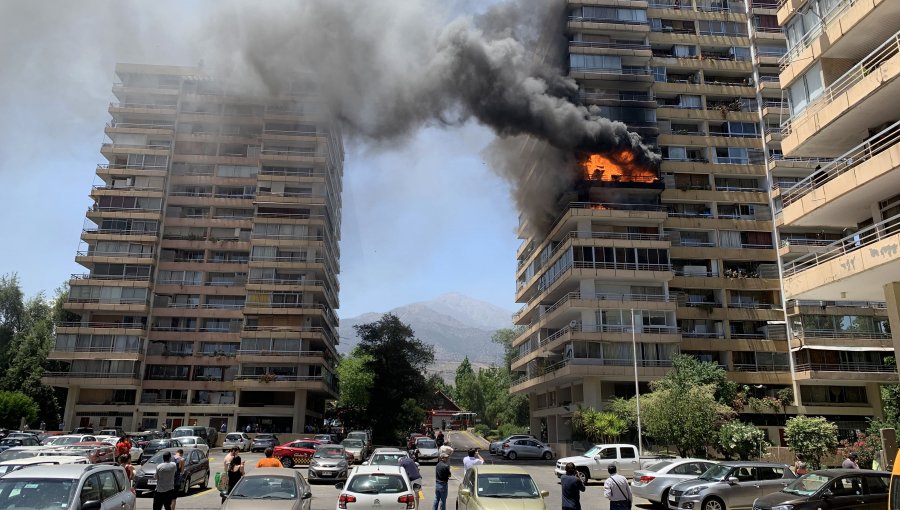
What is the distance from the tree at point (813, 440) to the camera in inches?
1122

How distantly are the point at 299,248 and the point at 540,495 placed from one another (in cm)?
5494

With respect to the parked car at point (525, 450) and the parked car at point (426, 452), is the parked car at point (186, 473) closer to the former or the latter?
the parked car at point (426, 452)

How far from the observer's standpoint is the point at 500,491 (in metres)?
12.2

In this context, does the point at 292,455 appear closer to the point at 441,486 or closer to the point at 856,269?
the point at 441,486

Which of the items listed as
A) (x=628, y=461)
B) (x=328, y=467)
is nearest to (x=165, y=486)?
(x=328, y=467)

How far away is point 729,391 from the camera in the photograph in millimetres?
40500

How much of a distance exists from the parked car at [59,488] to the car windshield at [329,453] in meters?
14.1

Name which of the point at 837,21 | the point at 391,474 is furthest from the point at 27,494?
the point at 837,21

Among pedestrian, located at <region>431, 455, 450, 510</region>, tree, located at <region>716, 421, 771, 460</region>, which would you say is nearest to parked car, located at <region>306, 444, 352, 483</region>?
pedestrian, located at <region>431, 455, 450, 510</region>

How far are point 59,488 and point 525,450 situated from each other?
116ft

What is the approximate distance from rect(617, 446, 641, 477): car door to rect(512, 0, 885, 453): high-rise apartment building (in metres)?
16.6

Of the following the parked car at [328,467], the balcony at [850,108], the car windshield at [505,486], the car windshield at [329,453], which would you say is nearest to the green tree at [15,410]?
the car windshield at [329,453]

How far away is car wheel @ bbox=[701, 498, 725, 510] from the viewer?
16269 millimetres

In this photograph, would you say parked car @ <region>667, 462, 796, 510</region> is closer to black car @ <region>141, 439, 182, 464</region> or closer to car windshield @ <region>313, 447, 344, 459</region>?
car windshield @ <region>313, 447, 344, 459</region>
